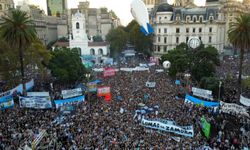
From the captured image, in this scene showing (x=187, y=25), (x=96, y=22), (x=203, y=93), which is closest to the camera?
(x=203, y=93)

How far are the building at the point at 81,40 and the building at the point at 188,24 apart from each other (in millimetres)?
17339

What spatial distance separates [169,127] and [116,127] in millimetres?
4377

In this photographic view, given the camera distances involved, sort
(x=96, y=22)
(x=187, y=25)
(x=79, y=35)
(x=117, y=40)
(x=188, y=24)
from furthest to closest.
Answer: (x=96, y=22)
(x=117, y=40)
(x=79, y=35)
(x=187, y=25)
(x=188, y=24)

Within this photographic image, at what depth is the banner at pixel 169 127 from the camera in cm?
2148

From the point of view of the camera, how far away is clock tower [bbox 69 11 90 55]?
2773 inches

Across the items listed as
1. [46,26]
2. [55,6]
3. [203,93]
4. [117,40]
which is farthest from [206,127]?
[55,6]

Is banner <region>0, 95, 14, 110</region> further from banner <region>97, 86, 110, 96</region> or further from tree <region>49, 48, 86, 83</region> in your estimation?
banner <region>97, 86, 110, 96</region>

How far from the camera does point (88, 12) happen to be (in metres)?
98.9

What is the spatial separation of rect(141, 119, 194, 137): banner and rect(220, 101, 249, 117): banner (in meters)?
6.19

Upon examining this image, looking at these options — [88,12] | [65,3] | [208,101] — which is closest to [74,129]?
[208,101]

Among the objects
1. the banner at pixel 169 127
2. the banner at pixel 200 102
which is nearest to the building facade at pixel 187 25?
the banner at pixel 200 102

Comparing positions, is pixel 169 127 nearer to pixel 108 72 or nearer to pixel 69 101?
pixel 69 101

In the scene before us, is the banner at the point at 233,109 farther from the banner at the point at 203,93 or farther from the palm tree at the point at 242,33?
the palm tree at the point at 242,33

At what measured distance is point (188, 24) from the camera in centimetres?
6850
